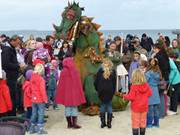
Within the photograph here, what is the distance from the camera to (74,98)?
9.55 metres

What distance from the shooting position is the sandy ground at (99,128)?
9.35m

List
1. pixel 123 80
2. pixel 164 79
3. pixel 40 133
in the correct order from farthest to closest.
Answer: pixel 123 80 < pixel 164 79 < pixel 40 133

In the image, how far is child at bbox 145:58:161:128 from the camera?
9.68 meters

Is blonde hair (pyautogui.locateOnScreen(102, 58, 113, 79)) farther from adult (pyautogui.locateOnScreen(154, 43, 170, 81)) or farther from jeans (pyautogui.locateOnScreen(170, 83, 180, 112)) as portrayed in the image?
jeans (pyautogui.locateOnScreen(170, 83, 180, 112))

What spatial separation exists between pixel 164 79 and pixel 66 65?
2.47 meters

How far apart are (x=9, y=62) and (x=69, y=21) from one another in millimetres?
2015

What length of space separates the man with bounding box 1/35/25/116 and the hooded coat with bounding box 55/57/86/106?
975 mm

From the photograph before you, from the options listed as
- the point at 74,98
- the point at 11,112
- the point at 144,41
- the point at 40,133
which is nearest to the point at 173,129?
the point at 74,98

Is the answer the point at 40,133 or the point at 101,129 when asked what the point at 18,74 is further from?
the point at 101,129

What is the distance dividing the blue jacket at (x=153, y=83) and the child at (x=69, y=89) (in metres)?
1.46

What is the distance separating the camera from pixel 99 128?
31.7 ft

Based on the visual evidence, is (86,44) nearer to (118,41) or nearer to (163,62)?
(163,62)

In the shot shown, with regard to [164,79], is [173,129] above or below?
below

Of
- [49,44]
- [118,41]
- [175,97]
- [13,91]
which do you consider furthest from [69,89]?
[118,41]
